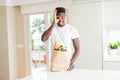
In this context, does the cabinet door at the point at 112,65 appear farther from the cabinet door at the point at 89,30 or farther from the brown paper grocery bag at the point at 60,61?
the brown paper grocery bag at the point at 60,61

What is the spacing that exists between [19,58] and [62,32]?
3576 millimetres

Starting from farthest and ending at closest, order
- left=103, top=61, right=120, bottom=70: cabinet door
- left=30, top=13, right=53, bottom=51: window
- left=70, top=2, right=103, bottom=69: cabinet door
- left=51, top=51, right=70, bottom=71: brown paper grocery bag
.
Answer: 1. left=30, top=13, right=53, bottom=51: window
2. left=70, top=2, right=103, bottom=69: cabinet door
3. left=103, top=61, right=120, bottom=70: cabinet door
4. left=51, top=51, right=70, bottom=71: brown paper grocery bag

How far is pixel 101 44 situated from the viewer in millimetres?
3707

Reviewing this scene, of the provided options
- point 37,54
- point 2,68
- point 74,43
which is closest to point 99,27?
point 74,43

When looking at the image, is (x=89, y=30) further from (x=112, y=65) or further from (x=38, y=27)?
(x=38, y=27)

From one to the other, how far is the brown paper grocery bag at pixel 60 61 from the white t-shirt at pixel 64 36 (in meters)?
0.09

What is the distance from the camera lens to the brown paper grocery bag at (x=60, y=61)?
76.1 inches

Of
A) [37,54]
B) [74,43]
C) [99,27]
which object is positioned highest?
[99,27]

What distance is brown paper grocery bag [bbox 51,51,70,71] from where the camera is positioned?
1.93 metres

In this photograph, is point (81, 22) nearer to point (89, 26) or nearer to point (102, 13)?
point (89, 26)

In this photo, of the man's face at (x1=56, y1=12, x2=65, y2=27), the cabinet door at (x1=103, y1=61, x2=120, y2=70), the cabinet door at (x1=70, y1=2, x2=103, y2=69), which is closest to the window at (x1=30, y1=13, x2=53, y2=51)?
the cabinet door at (x1=70, y1=2, x2=103, y2=69)

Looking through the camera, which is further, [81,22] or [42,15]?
[42,15]

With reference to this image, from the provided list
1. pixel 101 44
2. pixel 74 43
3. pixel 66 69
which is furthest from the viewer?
pixel 101 44

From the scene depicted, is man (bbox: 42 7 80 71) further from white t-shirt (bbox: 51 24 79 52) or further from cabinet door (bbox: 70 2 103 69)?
cabinet door (bbox: 70 2 103 69)
